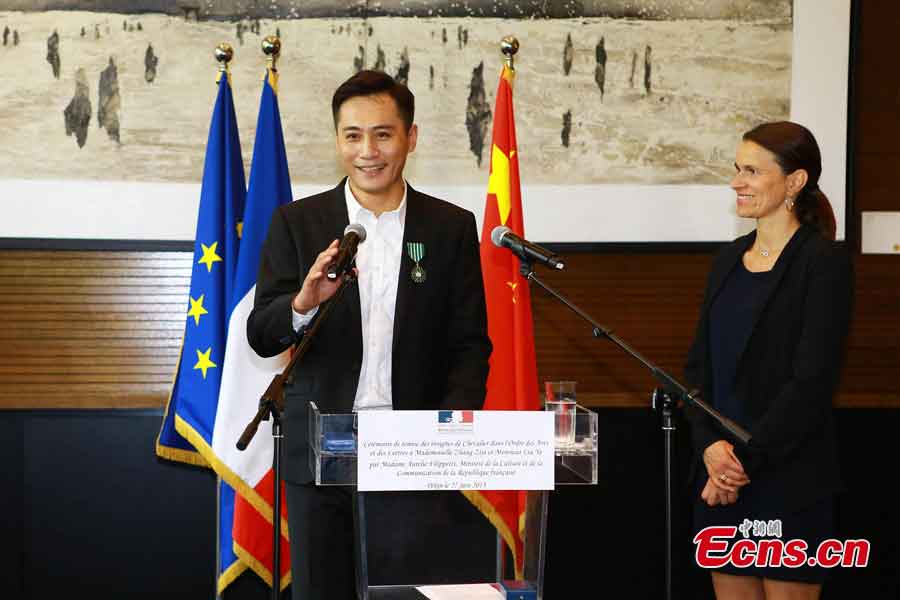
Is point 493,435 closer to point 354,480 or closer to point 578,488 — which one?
point 354,480

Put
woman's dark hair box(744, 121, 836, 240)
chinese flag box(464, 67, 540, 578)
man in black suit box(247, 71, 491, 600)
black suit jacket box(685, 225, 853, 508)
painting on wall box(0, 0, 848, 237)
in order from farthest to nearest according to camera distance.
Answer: painting on wall box(0, 0, 848, 237) < chinese flag box(464, 67, 540, 578) < woman's dark hair box(744, 121, 836, 240) < black suit jacket box(685, 225, 853, 508) < man in black suit box(247, 71, 491, 600)

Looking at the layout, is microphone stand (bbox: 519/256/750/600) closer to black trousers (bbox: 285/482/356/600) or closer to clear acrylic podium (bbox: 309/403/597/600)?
clear acrylic podium (bbox: 309/403/597/600)

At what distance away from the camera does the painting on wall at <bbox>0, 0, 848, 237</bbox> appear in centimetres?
374

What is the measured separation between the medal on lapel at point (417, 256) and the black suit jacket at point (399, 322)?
0.01 metres

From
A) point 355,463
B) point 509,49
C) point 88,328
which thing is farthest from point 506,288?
point 355,463

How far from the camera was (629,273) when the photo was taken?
406 cm

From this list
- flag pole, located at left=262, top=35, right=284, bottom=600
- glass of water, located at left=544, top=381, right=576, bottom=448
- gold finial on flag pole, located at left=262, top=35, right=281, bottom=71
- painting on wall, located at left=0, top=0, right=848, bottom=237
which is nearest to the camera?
glass of water, located at left=544, top=381, right=576, bottom=448

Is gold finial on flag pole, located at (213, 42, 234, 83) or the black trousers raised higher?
gold finial on flag pole, located at (213, 42, 234, 83)

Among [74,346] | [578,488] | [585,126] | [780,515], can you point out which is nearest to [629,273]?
[585,126]

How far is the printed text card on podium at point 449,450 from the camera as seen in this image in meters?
1.81

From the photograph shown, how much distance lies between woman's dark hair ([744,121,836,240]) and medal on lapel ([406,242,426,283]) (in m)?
1.08

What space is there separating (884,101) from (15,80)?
11.1 feet

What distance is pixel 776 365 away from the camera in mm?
2719

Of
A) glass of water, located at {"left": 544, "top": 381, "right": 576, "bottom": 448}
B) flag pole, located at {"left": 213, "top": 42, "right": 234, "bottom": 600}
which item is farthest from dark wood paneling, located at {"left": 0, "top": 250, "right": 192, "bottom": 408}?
glass of water, located at {"left": 544, "top": 381, "right": 576, "bottom": 448}
